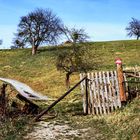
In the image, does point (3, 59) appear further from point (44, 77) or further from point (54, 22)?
point (44, 77)

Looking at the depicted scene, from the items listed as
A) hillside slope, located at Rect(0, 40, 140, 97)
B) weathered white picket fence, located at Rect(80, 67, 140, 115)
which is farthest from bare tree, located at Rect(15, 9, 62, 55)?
weathered white picket fence, located at Rect(80, 67, 140, 115)

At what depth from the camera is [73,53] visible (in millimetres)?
34812

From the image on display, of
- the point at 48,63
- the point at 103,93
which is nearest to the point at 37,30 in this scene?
the point at 48,63

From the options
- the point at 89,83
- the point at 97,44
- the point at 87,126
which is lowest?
the point at 87,126

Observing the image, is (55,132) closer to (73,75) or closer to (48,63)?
(73,75)

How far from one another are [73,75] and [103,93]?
25265 mm

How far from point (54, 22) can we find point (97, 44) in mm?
10649

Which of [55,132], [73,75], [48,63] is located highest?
[48,63]

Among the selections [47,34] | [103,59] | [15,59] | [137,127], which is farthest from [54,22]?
[137,127]

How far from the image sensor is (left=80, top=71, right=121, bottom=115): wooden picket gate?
529 inches

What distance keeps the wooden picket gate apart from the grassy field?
67cm

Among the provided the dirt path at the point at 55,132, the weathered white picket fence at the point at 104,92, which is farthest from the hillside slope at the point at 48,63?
the dirt path at the point at 55,132

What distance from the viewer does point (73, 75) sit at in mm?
38844

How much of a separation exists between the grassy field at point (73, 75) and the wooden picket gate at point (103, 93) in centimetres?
67
